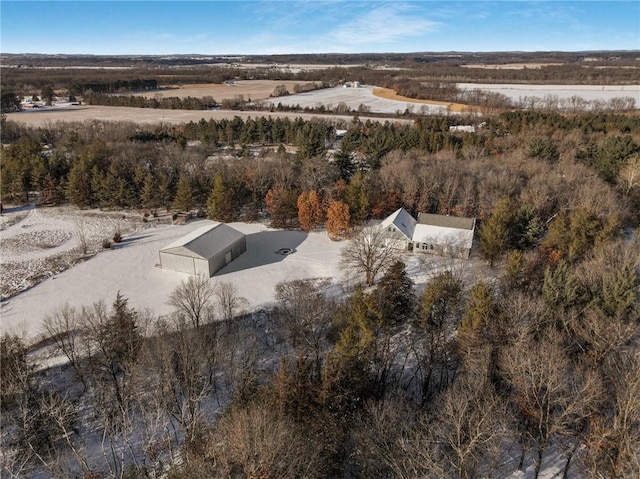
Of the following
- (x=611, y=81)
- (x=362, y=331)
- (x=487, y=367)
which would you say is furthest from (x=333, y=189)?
(x=611, y=81)

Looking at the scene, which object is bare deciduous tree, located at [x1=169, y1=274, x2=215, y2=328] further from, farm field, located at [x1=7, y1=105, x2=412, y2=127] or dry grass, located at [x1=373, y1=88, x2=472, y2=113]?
dry grass, located at [x1=373, y1=88, x2=472, y2=113]

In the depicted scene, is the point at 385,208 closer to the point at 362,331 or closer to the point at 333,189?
the point at 333,189

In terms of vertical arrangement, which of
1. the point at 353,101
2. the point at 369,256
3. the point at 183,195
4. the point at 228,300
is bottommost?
the point at 228,300

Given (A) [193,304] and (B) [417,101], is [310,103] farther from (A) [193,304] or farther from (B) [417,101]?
(A) [193,304]

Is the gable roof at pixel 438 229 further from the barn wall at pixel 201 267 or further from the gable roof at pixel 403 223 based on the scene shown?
the barn wall at pixel 201 267

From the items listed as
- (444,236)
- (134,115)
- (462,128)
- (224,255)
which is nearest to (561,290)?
(444,236)

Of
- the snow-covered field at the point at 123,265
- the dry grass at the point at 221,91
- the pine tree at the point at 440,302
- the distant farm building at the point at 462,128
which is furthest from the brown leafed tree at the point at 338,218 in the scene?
the dry grass at the point at 221,91
